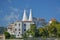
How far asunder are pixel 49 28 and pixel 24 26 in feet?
100

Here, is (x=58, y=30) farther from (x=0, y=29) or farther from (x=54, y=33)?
(x=0, y=29)

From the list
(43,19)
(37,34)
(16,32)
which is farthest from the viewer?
(43,19)

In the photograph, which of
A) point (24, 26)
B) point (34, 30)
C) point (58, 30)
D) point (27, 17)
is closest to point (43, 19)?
point (27, 17)

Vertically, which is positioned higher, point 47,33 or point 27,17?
point 27,17

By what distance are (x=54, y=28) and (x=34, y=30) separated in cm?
574

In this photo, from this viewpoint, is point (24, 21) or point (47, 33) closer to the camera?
point (47, 33)

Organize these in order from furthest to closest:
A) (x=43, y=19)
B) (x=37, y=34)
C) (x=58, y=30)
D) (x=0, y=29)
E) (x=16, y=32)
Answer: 1. (x=43, y=19)
2. (x=0, y=29)
3. (x=16, y=32)
4. (x=37, y=34)
5. (x=58, y=30)

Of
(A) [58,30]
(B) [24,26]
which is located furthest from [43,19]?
(A) [58,30]

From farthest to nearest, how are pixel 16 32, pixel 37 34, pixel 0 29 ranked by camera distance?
pixel 0 29 → pixel 16 32 → pixel 37 34

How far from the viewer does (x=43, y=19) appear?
301ft

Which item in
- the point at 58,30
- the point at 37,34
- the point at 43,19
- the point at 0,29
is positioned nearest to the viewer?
the point at 58,30

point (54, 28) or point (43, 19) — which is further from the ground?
point (43, 19)

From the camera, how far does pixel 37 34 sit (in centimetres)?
5109

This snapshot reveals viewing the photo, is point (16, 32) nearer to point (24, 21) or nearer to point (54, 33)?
point (24, 21)
